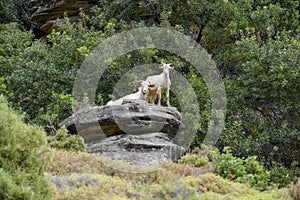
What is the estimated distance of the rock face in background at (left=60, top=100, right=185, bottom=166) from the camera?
560 inches

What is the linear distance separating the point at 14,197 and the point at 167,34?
560 inches

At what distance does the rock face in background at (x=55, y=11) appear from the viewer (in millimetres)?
25359

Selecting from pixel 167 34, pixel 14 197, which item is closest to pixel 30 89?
pixel 167 34

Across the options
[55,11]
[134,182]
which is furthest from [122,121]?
[55,11]

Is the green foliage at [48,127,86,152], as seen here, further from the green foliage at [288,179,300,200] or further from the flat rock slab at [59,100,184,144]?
the green foliage at [288,179,300,200]

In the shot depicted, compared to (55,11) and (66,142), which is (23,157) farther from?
(55,11)

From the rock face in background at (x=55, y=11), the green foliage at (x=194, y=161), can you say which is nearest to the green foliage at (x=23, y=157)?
the green foliage at (x=194, y=161)

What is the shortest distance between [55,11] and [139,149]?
13917 millimetres

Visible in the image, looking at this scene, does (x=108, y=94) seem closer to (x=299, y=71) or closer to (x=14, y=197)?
(x=299, y=71)

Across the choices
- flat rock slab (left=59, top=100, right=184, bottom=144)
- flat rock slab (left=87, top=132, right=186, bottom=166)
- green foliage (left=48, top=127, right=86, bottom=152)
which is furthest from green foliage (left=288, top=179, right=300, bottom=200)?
green foliage (left=48, top=127, right=86, bottom=152)

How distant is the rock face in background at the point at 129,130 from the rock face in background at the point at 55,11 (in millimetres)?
11312

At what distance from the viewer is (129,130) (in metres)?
14.8

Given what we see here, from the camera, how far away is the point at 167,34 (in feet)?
68.4

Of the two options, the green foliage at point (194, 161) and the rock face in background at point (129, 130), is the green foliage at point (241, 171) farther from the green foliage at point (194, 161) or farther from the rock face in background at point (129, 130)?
the rock face in background at point (129, 130)
